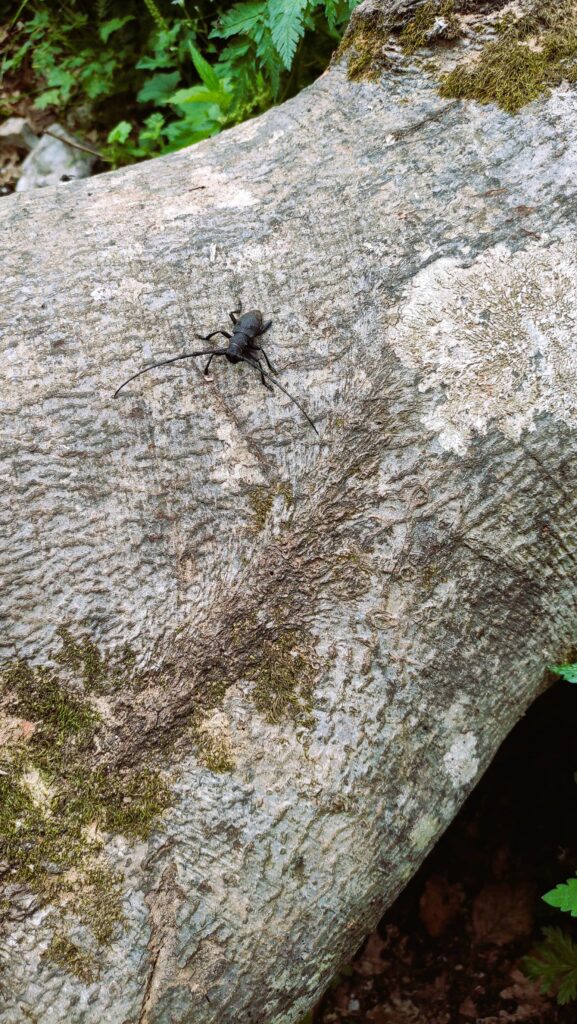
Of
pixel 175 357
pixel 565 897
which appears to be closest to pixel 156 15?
pixel 175 357

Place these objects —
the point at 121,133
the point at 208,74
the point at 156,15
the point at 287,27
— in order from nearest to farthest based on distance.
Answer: the point at 287,27
the point at 208,74
the point at 156,15
the point at 121,133

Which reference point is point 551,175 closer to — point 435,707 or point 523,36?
point 523,36

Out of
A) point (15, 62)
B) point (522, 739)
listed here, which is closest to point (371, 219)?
point (522, 739)

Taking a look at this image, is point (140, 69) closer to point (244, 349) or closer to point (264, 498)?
point (244, 349)

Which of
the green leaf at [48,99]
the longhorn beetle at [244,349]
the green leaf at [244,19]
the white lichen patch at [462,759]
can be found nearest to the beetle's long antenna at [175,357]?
the longhorn beetle at [244,349]

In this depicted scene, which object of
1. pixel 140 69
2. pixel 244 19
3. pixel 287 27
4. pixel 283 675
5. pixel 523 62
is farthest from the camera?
pixel 140 69

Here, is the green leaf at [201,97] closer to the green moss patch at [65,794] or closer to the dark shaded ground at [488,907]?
the green moss patch at [65,794]
